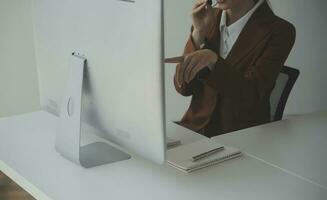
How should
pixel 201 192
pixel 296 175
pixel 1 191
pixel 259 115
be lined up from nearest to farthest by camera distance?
pixel 201 192
pixel 296 175
pixel 259 115
pixel 1 191

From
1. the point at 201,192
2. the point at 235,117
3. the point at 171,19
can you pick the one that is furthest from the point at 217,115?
the point at 201,192

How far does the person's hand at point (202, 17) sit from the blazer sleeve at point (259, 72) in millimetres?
200

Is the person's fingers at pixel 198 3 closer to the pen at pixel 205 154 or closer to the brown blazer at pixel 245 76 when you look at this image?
the brown blazer at pixel 245 76

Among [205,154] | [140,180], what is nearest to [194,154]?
[205,154]

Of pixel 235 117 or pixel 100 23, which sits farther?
pixel 235 117

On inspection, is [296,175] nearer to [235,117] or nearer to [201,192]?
[201,192]

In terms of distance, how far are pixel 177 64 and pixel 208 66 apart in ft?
1.00

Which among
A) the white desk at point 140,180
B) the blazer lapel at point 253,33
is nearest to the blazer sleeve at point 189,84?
the blazer lapel at point 253,33

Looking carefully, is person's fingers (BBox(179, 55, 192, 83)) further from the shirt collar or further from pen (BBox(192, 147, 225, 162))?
pen (BBox(192, 147, 225, 162))

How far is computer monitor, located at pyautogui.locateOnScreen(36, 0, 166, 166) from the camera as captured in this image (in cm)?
136

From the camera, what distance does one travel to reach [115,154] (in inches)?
72.1

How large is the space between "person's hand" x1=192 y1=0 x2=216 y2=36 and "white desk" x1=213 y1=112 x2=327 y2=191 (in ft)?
1.96

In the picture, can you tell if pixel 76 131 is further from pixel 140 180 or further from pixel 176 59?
pixel 176 59

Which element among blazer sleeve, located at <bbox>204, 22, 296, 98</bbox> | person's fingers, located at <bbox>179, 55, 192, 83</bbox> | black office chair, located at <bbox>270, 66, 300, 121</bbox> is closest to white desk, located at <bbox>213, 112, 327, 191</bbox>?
black office chair, located at <bbox>270, 66, 300, 121</bbox>
